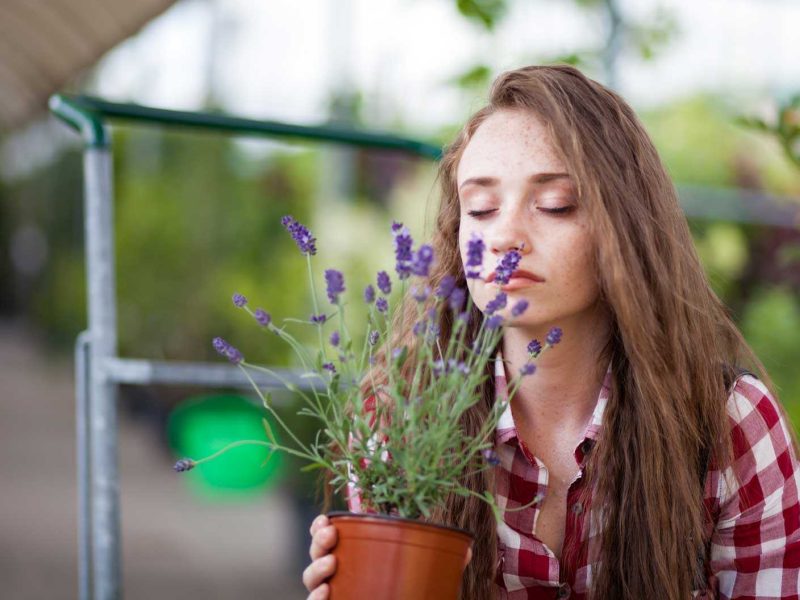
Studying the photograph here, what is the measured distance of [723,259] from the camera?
592cm

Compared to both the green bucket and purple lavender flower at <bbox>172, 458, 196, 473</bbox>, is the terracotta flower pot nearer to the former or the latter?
purple lavender flower at <bbox>172, 458, 196, 473</bbox>

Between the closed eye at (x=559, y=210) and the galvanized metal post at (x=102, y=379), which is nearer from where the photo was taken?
the closed eye at (x=559, y=210)

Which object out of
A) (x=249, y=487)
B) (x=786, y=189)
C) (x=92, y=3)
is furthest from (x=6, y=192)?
(x=92, y=3)

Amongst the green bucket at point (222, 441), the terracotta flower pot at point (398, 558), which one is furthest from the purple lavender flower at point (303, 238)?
the green bucket at point (222, 441)

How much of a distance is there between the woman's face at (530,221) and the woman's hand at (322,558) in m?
0.37

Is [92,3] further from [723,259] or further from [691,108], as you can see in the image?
[691,108]

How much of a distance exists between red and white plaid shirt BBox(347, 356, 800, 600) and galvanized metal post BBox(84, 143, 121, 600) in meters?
0.51

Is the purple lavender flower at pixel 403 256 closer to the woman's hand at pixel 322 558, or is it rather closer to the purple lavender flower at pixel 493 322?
the purple lavender flower at pixel 493 322

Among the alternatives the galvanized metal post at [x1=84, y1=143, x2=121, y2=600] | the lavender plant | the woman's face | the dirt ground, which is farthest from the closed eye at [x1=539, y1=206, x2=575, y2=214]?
the dirt ground

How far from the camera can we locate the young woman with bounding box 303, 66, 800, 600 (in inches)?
58.1

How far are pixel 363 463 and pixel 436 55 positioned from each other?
5598 millimetres

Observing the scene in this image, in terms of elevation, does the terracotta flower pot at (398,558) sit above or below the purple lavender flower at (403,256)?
below

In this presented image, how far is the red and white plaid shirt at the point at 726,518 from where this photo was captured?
5.15 ft

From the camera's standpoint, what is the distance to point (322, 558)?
129 cm
